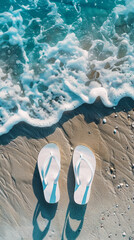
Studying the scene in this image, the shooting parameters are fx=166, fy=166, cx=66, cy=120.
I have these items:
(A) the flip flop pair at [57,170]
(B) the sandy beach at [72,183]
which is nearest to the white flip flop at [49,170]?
(A) the flip flop pair at [57,170]

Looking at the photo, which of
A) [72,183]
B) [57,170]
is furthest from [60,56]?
[72,183]

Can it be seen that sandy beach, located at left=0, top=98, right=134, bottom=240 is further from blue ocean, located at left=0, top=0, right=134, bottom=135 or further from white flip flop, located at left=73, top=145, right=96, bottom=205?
blue ocean, located at left=0, top=0, right=134, bottom=135

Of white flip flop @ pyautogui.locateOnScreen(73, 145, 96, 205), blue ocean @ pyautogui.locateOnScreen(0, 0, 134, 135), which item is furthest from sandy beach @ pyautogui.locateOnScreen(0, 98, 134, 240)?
blue ocean @ pyautogui.locateOnScreen(0, 0, 134, 135)

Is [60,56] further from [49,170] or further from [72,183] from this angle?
[72,183]

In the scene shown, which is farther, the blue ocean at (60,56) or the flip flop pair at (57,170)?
the blue ocean at (60,56)

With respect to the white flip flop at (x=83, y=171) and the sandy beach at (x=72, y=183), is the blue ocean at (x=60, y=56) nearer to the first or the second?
the sandy beach at (x=72, y=183)

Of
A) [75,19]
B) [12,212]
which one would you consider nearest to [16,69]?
[75,19]
